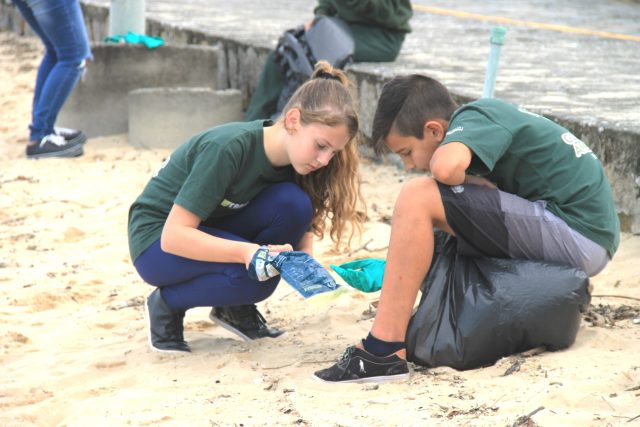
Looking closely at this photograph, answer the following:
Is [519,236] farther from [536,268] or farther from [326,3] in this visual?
[326,3]

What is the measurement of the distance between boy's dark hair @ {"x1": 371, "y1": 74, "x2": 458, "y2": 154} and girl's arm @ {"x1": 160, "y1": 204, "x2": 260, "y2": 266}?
51cm

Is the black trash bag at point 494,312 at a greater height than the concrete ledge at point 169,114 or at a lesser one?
greater

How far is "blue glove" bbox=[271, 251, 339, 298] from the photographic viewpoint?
8.87ft

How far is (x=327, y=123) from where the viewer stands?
2.92m

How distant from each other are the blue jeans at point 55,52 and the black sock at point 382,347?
11.4ft

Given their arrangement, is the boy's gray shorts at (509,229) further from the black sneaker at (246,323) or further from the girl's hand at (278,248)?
the black sneaker at (246,323)

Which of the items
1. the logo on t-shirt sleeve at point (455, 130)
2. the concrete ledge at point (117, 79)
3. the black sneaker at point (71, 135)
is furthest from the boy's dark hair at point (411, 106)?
the concrete ledge at point (117, 79)

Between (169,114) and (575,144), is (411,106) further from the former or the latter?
(169,114)

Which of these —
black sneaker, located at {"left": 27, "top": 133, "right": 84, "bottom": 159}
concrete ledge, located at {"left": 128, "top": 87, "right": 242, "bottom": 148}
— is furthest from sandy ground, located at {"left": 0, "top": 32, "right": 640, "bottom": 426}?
concrete ledge, located at {"left": 128, "top": 87, "right": 242, "bottom": 148}

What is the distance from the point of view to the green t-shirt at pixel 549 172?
9.15ft

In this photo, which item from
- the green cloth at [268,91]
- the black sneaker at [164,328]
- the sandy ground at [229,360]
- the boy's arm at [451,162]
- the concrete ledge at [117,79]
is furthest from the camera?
the concrete ledge at [117,79]

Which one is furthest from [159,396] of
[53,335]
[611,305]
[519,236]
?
[611,305]

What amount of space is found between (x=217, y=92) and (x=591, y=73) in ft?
6.91

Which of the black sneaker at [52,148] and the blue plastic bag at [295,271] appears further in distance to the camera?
the black sneaker at [52,148]
